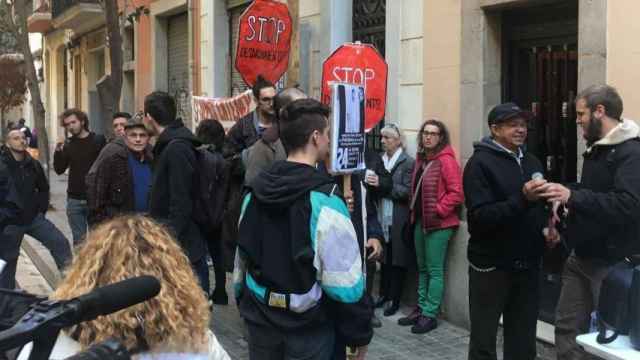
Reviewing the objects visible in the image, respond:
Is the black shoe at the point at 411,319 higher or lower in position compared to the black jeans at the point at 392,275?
lower

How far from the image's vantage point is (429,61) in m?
7.62

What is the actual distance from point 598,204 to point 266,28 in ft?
15.2

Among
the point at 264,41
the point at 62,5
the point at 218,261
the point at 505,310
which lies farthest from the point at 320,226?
the point at 62,5

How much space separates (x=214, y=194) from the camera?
6.36 meters

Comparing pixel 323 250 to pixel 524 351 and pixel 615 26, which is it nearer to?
pixel 524 351

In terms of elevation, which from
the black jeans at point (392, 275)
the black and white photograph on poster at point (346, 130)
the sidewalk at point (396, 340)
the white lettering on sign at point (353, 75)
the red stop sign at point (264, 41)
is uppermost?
the red stop sign at point (264, 41)

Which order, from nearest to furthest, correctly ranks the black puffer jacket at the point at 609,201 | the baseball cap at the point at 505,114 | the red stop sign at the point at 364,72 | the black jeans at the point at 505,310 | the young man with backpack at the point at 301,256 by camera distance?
the young man with backpack at the point at 301,256 → the black puffer jacket at the point at 609,201 → the baseball cap at the point at 505,114 → the black jeans at the point at 505,310 → the red stop sign at the point at 364,72

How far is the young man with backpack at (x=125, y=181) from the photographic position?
6238mm

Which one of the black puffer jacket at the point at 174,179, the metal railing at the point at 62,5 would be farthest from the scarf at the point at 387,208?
the metal railing at the point at 62,5

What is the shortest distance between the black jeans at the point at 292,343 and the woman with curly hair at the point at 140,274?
Answer: 1212mm

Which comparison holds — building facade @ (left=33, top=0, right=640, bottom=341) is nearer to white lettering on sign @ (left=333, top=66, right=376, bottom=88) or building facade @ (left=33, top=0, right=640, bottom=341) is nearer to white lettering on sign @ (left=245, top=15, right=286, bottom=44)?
white lettering on sign @ (left=245, top=15, right=286, bottom=44)

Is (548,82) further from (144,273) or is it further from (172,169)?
(144,273)

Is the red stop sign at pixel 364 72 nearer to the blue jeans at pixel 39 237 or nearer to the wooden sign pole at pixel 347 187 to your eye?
the wooden sign pole at pixel 347 187

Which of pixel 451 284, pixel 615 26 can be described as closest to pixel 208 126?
pixel 451 284
